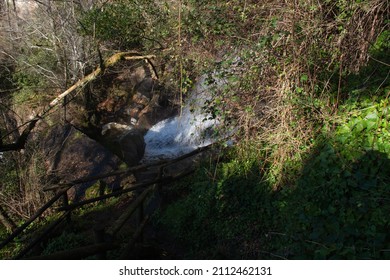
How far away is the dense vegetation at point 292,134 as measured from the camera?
3664 millimetres

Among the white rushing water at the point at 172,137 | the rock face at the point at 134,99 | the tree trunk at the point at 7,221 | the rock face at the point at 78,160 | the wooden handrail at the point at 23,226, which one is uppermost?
the rock face at the point at 134,99

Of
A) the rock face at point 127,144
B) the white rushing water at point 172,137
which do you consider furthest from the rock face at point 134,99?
the rock face at point 127,144

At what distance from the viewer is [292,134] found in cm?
509

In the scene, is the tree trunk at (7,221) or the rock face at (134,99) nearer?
the tree trunk at (7,221)

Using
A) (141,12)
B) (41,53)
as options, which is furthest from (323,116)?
(41,53)

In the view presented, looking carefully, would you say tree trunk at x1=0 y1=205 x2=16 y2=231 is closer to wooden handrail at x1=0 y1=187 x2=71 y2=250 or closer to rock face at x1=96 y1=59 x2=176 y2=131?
wooden handrail at x1=0 y1=187 x2=71 y2=250

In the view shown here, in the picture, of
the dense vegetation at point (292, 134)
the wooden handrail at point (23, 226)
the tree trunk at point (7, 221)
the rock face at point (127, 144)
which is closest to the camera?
the dense vegetation at point (292, 134)

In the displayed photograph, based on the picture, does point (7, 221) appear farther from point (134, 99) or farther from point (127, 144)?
point (134, 99)

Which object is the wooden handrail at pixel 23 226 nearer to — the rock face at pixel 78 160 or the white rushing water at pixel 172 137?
the rock face at pixel 78 160

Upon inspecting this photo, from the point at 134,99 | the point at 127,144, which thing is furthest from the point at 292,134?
the point at 134,99

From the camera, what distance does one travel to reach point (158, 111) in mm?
13703

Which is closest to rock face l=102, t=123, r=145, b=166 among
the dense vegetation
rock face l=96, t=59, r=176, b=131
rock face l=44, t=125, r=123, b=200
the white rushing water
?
rock face l=44, t=125, r=123, b=200

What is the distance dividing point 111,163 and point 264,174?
6.42 meters

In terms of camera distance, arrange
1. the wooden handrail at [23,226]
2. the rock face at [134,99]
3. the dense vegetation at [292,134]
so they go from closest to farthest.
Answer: the dense vegetation at [292,134] < the wooden handrail at [23,226] < the rock face at [134,99]
